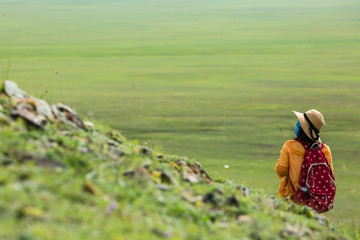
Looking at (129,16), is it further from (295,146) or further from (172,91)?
(295,146)

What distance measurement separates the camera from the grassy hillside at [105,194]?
12.0ft

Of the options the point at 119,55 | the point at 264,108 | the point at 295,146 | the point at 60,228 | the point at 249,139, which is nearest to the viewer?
the point at 60,228

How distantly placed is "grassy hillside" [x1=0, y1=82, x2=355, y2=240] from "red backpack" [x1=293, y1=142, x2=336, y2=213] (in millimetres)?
335

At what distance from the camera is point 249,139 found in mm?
11195

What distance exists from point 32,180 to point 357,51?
19.3 meters

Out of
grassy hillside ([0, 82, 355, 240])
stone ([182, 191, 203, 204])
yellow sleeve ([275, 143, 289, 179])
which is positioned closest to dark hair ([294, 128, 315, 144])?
yellow sleeve ([275, 143, 289, 179])

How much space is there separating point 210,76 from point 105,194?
44.4 ft

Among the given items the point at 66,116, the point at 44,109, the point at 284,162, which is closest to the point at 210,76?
the point at 284,162

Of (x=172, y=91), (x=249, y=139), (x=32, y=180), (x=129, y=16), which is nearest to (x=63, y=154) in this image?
(x=32, y=180)

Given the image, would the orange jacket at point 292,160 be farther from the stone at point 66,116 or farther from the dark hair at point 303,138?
the stone at point 66,116

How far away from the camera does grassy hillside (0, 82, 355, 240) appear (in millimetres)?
3656

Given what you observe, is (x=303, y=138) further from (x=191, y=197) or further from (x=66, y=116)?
(x=66, y=116)

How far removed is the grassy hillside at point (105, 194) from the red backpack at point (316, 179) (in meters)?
0.34

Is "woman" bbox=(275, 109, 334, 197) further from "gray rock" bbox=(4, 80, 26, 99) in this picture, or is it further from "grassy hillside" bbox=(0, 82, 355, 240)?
"gray rock" bbox=(4, 80, 26, 99)
